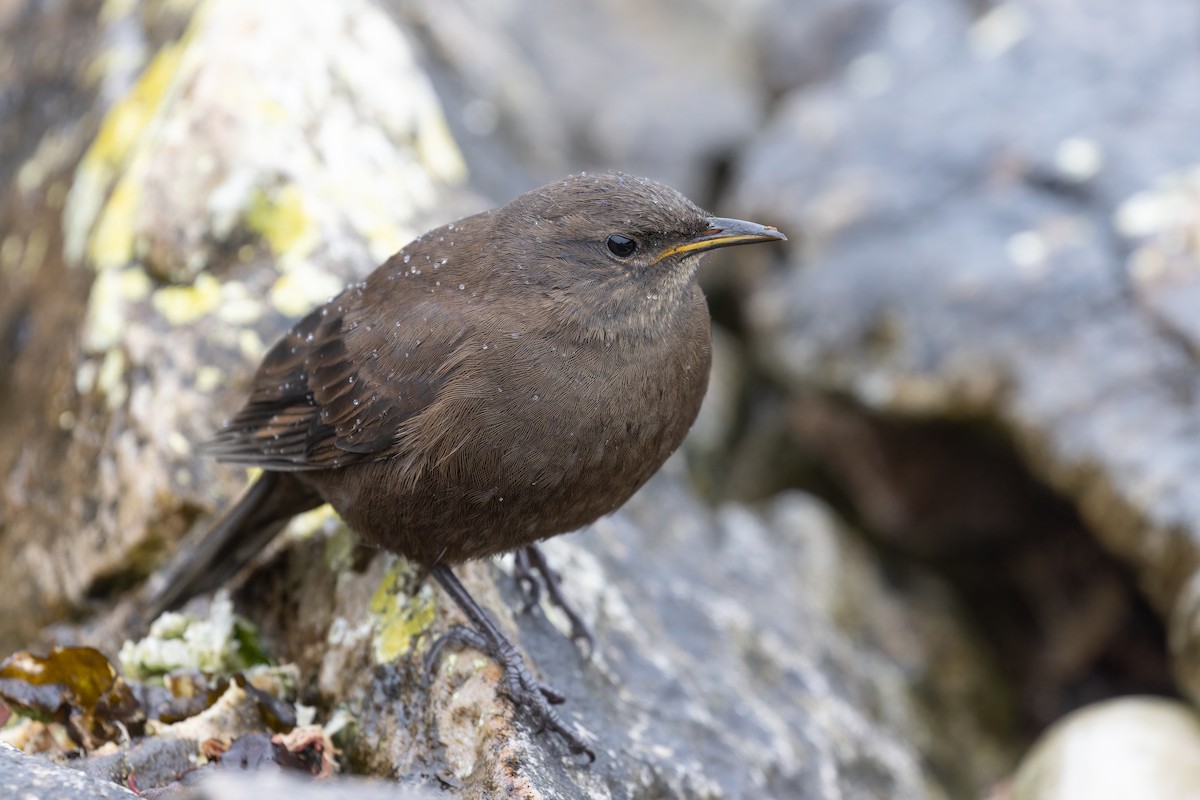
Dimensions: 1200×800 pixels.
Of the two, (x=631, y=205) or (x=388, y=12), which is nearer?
(x=631, y=205)

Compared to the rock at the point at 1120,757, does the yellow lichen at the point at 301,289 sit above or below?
above

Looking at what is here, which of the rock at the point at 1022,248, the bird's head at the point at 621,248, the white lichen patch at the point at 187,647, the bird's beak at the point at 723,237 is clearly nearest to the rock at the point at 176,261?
the white lichen patch at the point at 187,647

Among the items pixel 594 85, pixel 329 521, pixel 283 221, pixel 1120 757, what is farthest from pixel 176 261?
pixel 594 85

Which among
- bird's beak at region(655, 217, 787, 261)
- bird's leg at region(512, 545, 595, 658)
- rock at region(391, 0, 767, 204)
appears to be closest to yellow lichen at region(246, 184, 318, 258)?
rock at region(391, 0, 767, 204)

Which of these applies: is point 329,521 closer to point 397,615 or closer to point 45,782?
point 397,615

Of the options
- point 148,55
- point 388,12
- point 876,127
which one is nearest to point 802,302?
point 876,127

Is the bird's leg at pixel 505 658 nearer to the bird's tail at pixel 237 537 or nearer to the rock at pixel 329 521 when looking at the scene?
the rock at pixel 329 521

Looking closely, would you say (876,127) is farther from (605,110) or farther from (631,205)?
(631,205)
